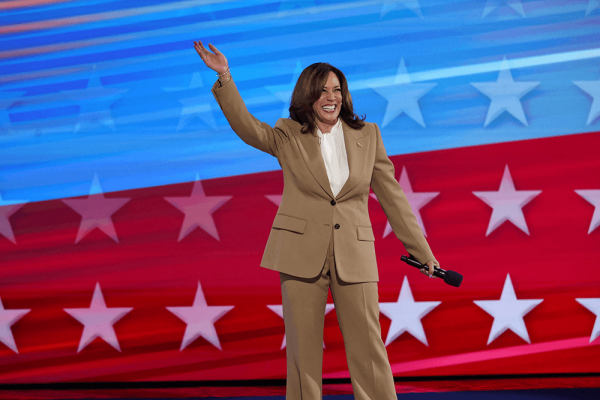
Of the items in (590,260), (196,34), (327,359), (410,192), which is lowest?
(327,359)

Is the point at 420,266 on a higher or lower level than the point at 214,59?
lower

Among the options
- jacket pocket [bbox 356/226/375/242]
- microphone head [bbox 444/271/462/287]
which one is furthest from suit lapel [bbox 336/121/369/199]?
microphone head [bbox 444/271/462/287]

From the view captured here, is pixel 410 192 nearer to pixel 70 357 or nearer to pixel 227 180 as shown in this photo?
pixel 227 180

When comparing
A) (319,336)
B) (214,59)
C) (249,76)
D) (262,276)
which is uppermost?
(249,76)

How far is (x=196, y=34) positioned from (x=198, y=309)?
139cm

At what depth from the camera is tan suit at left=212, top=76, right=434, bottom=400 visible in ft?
5.40

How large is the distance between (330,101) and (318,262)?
519 millimetres

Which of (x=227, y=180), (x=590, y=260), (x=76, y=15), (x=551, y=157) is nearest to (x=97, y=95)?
(x=76, y=15)

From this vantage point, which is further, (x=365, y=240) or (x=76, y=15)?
(x=76, y=15)

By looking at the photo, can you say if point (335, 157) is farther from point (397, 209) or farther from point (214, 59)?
point (214, 59)

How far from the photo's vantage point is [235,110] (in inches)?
63.5

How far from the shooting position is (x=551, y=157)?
2.60 m

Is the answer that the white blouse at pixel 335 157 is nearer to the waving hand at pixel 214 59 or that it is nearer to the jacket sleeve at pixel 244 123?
the jacket sleeve at pixel 244 123

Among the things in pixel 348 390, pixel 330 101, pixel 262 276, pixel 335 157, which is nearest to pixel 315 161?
pixel 335 157
